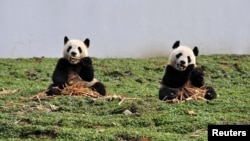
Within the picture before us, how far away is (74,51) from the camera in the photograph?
9734 millimetres

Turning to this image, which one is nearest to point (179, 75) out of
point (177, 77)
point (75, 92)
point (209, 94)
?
point (177, 77)

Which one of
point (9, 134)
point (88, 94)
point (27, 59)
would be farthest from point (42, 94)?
point (27, 59)

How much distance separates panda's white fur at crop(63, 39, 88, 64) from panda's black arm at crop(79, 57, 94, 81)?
0.11m

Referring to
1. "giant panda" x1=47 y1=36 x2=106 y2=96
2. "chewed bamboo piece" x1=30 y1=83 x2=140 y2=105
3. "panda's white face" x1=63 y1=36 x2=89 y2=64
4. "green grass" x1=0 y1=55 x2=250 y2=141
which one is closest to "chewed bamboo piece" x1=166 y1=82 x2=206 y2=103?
"green grass" x1=0 y1=55 x2=250 y2=141

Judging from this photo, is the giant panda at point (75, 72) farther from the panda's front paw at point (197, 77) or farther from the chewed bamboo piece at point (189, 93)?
the panda's front paw at point (197, 77)

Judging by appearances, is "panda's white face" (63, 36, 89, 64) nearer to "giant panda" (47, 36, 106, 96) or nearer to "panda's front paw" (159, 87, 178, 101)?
"giant panda" (47, 36, 106, 96)

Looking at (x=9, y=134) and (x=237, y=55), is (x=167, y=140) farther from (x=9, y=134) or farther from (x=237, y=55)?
(x=237, y=55)

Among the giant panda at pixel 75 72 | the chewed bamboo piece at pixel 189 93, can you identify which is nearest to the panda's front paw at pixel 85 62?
the giant panda at pixel 75 72

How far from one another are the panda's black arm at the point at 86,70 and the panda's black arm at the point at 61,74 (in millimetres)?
225

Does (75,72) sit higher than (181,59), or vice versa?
(181,59)

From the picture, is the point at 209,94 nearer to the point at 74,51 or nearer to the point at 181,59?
the point at 181,59

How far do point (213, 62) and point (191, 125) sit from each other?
7.77 m

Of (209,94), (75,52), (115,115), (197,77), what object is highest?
(75,52)

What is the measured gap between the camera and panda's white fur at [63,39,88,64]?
31.9 ft
